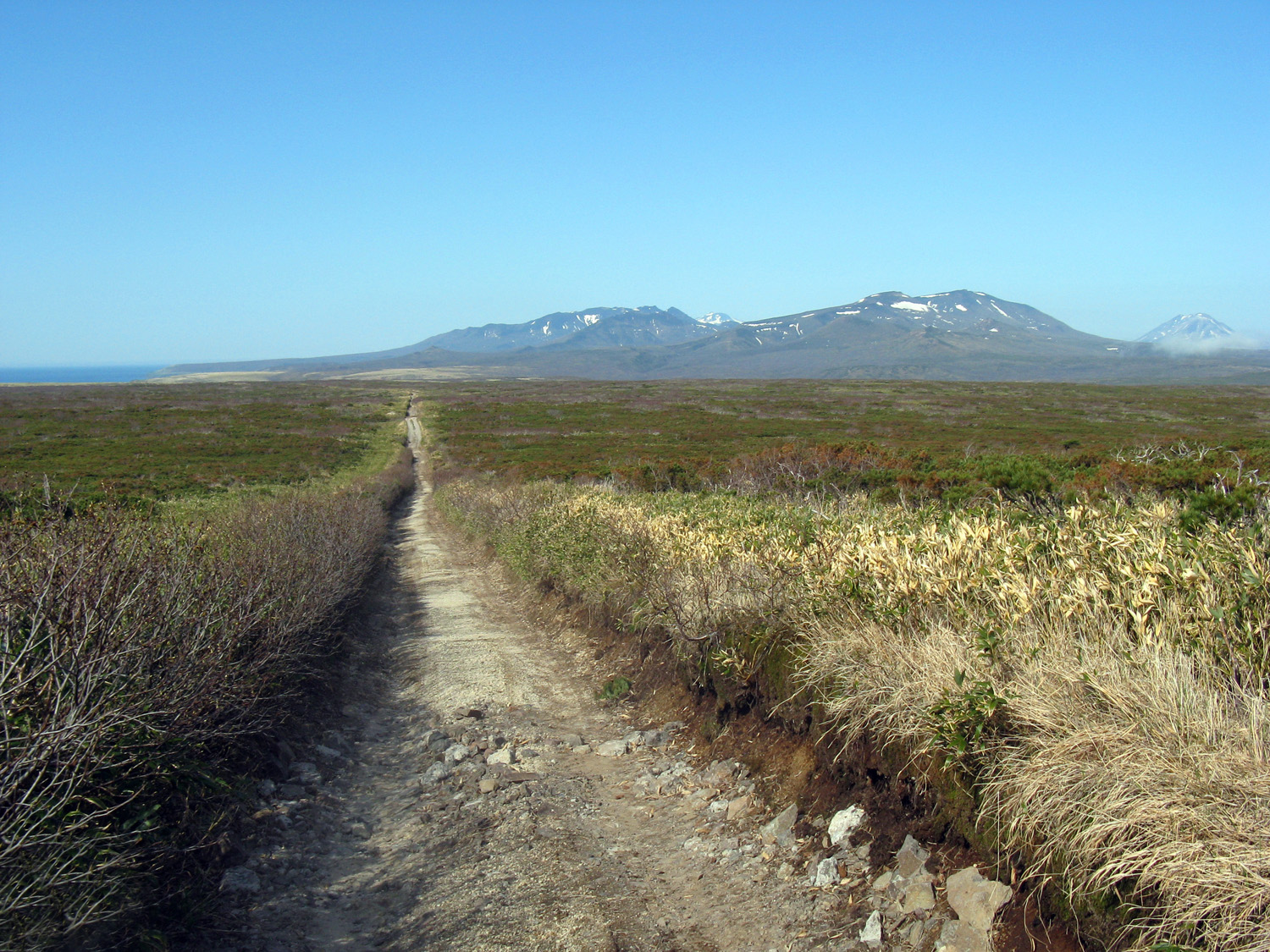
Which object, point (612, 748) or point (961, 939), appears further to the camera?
point (612, 748)

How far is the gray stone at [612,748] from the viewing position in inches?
221

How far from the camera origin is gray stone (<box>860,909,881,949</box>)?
2.99 metres

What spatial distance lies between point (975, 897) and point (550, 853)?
209 centimetres

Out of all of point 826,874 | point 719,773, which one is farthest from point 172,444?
point 826,874

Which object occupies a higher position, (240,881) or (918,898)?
(918,898)

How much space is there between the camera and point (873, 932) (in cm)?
Result: 303

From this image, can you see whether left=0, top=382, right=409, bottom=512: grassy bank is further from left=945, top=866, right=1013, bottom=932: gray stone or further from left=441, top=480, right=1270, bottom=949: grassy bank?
left=945, top=866, right=1013, bottom=932: gray stone

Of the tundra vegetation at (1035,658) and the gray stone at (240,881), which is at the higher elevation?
the tundra vegetation at (1035,658)

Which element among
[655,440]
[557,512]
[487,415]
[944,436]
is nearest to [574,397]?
[487,415]

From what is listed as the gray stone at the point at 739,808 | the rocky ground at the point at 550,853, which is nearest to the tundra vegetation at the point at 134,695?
the rocky ground at the point at 550,853

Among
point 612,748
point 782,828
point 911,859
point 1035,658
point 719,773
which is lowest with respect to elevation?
point 612,748

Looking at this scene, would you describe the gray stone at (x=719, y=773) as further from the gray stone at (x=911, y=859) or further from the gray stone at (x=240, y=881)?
the gray stone at (x=240, y=881)

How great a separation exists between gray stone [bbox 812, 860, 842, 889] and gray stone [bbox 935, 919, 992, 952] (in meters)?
0.60

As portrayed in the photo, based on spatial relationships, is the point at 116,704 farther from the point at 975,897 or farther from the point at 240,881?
the point at 975,897
